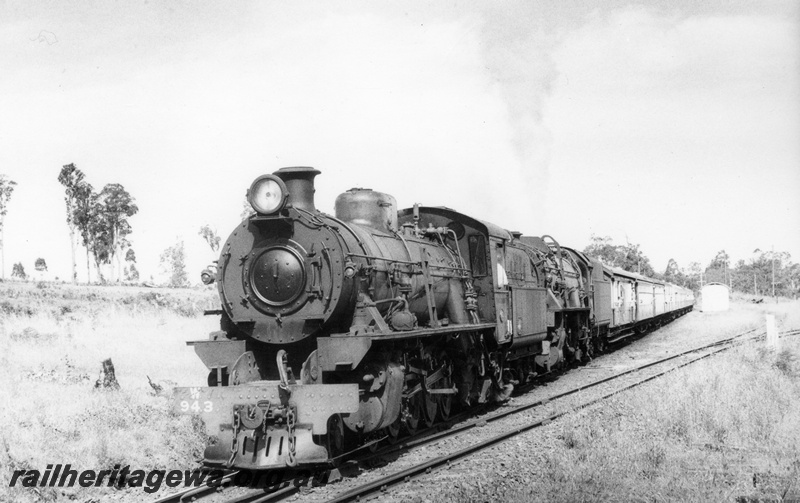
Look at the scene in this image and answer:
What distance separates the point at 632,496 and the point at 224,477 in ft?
15.3

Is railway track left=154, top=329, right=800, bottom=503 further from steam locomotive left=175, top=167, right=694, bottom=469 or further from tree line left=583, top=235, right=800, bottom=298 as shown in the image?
tree line left=583, top=235, right=800, bottom=298

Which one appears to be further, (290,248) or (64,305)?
(64,305)

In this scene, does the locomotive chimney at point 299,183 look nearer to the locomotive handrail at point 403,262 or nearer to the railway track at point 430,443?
the locomotive handrail at point 403,262

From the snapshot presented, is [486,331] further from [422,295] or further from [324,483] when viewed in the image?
[324,483]

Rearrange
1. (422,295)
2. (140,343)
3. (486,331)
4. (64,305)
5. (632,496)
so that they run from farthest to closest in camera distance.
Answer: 1. (64,305)
2. (140,343)
3. (486,331)
4. (422,295)
5. (632,496)

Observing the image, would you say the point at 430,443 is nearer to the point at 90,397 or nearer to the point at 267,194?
the point at 267,194

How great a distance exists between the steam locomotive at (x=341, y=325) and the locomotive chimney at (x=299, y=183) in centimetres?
2

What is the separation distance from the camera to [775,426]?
964 cm

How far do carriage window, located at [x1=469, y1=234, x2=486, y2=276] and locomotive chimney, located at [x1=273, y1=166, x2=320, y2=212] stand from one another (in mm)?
4385

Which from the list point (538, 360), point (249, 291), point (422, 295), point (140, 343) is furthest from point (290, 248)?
point (140, 343)

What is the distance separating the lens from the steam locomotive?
7.88 m

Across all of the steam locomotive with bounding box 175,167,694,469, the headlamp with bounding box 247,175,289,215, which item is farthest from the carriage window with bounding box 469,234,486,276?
the headlamp with bounding box 247,175,289,215

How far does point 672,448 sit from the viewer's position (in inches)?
354

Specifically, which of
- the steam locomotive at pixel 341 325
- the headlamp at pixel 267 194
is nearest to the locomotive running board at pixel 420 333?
the steam locomotive at pixel 341 325
